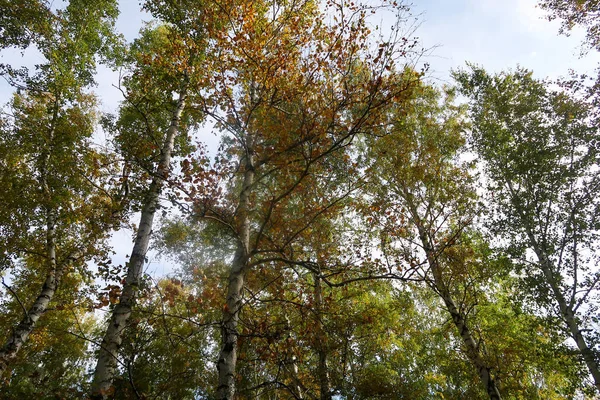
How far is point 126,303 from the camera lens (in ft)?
18.3

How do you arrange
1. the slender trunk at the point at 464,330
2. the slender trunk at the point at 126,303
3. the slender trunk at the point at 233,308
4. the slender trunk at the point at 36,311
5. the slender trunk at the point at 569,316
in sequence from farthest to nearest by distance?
the slender trunk at the point at 569,316
the slender trunk at the point at 464,330
the slender trunk at the point at 36,311
the slender trunk at the point at 126,303
the slender trunk at the point at 233,308

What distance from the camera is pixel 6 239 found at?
9.07 metres

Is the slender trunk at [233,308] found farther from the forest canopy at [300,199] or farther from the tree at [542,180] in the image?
the tree at [542,180]

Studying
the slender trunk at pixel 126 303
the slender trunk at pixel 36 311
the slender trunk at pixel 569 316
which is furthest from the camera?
the slender trunk at pixel 569 316

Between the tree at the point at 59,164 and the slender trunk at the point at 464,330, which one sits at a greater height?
the tree at the point at 59,164

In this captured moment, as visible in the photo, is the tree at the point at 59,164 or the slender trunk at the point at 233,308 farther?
the tree at the point at 59,164

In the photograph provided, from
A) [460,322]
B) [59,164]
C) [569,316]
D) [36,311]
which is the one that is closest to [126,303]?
[36,311]

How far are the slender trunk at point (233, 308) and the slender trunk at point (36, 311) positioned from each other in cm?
458

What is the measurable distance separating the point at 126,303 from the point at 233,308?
2.45m

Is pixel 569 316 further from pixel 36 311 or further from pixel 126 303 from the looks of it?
pixel 36 311

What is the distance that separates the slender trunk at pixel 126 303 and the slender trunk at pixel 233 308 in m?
1.36

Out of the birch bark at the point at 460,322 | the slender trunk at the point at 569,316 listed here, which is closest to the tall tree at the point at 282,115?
the birch bark at the point at 460,322

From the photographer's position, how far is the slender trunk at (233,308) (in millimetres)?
3902

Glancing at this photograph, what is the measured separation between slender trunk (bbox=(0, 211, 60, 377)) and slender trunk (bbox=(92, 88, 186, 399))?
2139 mm
